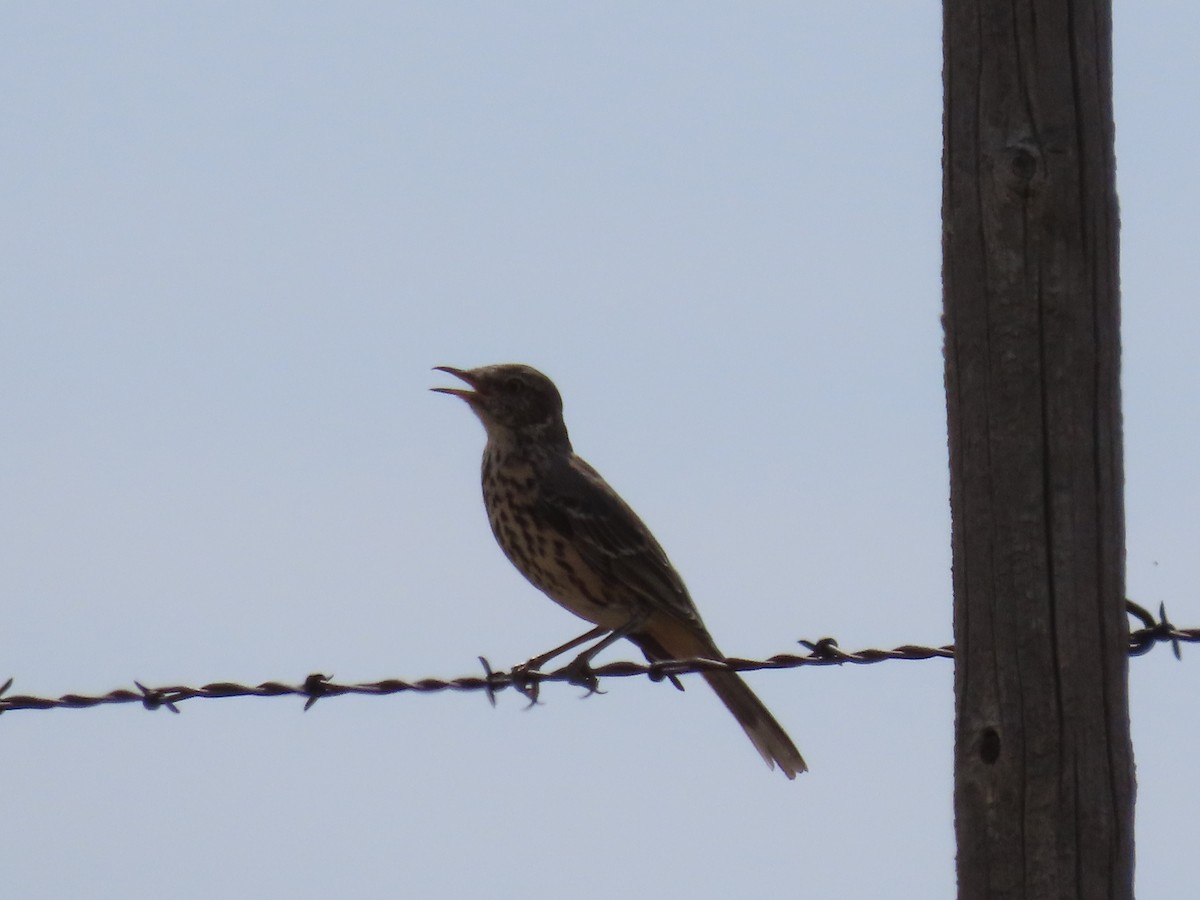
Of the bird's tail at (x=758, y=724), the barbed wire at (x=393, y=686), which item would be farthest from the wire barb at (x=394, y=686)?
the bird's tail at (x=758, y=724)

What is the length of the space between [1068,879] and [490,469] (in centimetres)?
521

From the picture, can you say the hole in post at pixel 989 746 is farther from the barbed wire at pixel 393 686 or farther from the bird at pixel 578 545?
the bird at pixel 578 545

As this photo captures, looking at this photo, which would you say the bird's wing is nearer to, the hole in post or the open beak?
the open beak

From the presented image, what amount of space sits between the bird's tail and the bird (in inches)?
20.6

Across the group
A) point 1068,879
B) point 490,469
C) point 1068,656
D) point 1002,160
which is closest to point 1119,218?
point 1002,160

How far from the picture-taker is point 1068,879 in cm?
417

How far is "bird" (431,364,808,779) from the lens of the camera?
8.73 m

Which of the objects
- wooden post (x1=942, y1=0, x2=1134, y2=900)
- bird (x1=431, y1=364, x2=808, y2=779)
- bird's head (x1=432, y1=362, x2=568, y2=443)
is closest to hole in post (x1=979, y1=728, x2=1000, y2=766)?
wooden post (x1=942, y1=0, x2=1134, y2=900)

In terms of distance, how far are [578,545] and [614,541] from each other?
18 cm

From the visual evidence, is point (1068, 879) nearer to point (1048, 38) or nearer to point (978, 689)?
point (978, 689)

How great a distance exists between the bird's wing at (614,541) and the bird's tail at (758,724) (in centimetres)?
52

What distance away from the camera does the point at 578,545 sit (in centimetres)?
873

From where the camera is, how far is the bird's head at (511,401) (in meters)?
9.17

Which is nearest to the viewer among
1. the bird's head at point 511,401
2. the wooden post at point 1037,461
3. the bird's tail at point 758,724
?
the wooden post at point 1037,461
